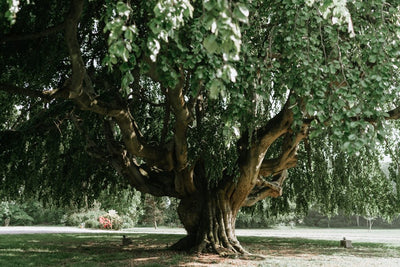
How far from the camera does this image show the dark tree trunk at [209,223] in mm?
8992

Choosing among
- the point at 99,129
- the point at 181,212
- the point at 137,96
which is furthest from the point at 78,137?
the point at 181,212

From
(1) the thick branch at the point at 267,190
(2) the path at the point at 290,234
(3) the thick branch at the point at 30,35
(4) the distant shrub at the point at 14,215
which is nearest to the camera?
(3) the thick branch at the point at 30,35

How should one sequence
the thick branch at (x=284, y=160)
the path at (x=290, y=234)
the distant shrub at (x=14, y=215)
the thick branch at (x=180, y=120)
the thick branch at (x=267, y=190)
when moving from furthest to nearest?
the distant shrub at (x=14, y=215) → the path at (x=290, y=234) → the thick branch at (x=267, y=190) → the thick branch at (x=284, y=160) → the thick branch at (x=180, y=120)

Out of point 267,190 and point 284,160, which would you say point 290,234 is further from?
point 284,160

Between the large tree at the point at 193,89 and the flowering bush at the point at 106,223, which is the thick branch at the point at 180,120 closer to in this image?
the large tree at the point at 193,89

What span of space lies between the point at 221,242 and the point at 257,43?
212 inches

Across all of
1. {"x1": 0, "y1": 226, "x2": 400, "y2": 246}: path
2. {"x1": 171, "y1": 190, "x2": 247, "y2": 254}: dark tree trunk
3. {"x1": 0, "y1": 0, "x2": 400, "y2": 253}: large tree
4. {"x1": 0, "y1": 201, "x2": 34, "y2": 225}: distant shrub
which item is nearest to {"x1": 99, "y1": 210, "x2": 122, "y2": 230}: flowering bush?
{"x1": 0, "y1": 226, "x2": 400, "y2": 246}: path

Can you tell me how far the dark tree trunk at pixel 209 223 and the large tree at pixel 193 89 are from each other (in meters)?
0.03

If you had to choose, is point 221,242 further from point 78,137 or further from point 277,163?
point 78,137

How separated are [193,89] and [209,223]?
587 cm

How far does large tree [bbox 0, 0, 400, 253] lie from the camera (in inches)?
146

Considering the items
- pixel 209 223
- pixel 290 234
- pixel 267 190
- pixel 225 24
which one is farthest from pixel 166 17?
pixel 290 234

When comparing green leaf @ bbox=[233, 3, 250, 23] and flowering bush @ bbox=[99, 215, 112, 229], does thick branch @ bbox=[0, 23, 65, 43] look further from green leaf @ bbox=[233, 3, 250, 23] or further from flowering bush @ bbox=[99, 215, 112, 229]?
flowering bush @ bbox=[99, 215, 112, 229]

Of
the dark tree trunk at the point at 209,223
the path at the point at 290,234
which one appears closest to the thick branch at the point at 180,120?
the dark tree trunk at the point at 209,223
